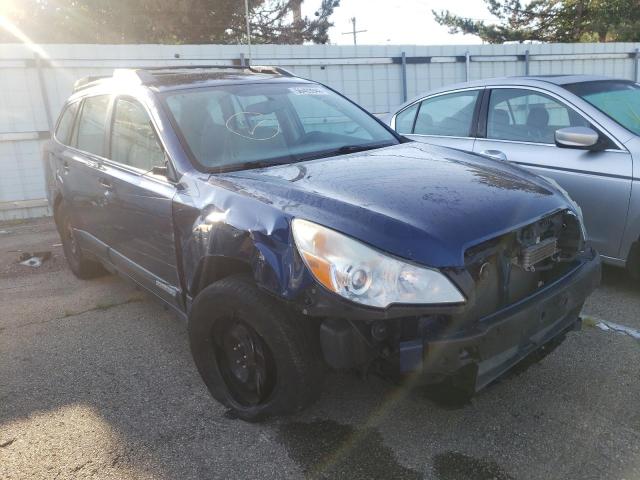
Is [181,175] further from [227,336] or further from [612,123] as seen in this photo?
[612,123]

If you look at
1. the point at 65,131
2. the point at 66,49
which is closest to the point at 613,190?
the point at 65,131

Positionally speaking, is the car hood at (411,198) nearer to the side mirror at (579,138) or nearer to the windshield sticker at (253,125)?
the windshield sticker at (253,125)

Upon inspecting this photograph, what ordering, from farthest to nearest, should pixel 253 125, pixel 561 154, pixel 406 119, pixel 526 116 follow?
pixel 406 119, pixel 526 116, pixel 561 154, pixel 253 125

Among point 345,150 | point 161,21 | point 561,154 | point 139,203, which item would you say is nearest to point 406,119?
point 561,154

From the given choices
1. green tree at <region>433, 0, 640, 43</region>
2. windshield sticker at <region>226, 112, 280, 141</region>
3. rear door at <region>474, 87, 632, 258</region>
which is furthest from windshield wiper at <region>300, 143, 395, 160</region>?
green tree at <region>433, 0, 640, 43</region>

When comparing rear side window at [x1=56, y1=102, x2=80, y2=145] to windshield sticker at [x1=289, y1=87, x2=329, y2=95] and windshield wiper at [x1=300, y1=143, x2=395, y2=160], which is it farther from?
windshield wiper at [x1=300, y1=143, x2=395, y2=160]

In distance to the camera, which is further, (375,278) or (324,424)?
(324,424)

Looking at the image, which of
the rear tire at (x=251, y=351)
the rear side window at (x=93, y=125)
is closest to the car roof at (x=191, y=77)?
the rear side window at (x=93, y=125)

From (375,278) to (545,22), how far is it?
27.6m

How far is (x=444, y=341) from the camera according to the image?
213 centimetres

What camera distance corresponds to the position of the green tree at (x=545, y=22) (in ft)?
77.0

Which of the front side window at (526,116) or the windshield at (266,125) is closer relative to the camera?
the windshield at (266,125)

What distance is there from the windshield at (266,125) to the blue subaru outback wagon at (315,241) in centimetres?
1

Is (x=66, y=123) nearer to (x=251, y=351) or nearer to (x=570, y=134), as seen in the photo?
(x=251, y=351)
